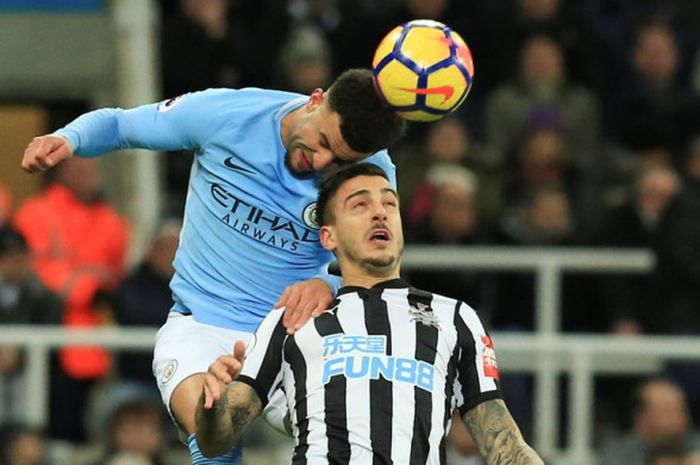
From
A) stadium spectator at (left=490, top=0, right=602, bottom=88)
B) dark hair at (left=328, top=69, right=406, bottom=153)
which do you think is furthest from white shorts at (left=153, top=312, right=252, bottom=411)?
stadium spectator at (left=490, top=0, right=602, bottom=88)

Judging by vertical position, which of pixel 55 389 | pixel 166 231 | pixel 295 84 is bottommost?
pixel 55 389

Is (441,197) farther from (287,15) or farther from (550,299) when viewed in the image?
(287,15)

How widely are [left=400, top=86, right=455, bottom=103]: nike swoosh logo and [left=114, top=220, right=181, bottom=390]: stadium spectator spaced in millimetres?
3724

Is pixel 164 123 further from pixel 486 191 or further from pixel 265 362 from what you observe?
pixel 486 191

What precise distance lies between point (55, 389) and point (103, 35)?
292 centimetres

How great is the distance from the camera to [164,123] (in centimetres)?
678

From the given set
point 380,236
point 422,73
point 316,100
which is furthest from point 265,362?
point 422,73

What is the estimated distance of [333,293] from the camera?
253 inches

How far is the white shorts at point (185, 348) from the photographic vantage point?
6715mm

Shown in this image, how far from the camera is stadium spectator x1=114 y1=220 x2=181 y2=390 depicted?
32.6 feet

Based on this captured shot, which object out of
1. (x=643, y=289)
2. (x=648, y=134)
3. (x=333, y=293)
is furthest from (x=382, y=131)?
(x=648, y=134)

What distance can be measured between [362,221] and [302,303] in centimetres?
33

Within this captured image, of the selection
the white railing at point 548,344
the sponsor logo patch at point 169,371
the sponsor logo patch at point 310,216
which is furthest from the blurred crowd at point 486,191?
the sponsor logo patch at point 310,216

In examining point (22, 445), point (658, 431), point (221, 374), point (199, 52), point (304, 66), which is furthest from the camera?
point (199, 52)
